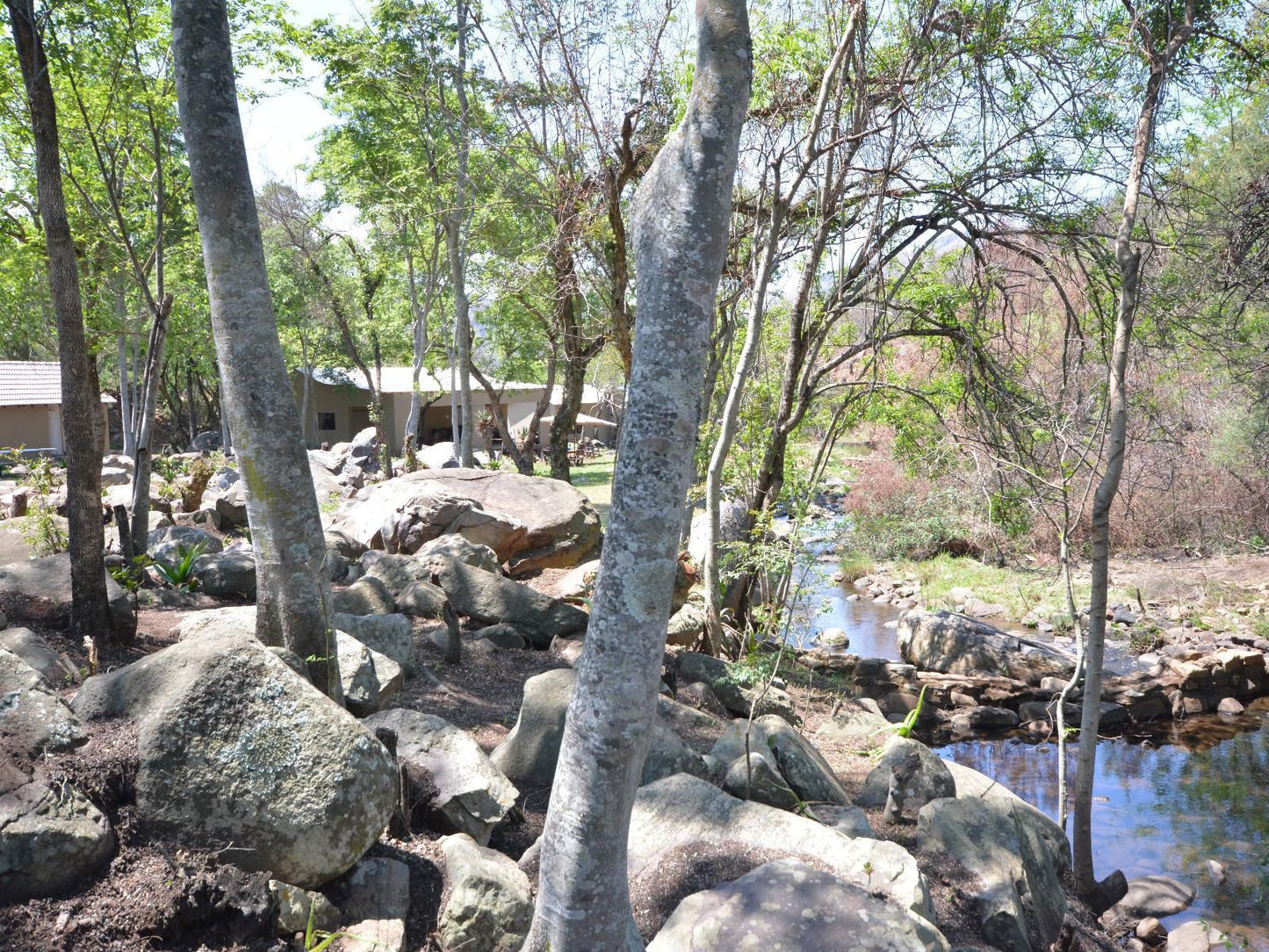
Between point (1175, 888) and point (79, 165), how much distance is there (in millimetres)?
15171

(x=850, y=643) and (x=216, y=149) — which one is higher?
(x=216, y=149)

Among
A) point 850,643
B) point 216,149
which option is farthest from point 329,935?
point 850,643

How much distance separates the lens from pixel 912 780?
578cm

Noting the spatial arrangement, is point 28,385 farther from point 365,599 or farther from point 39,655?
point 39,655

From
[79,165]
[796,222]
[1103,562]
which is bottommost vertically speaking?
[1103,562]

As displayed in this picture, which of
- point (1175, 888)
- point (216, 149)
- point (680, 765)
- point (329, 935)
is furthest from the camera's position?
point (1175, 888)

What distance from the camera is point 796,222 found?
30.8ft

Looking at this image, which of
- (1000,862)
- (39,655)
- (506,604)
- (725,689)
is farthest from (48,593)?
(1000,862)

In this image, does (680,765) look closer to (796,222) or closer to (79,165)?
(796,222)

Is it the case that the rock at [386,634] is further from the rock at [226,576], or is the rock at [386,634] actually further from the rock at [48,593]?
the rock at [226,576]

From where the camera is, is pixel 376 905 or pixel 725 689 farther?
pixel 725 689

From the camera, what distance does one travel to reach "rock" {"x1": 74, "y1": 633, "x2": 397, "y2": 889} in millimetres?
3105

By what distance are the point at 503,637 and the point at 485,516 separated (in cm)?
421

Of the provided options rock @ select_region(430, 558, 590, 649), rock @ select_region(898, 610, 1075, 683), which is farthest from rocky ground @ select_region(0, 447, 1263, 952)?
rock @ select_region(898, 610, 1075, 683)
